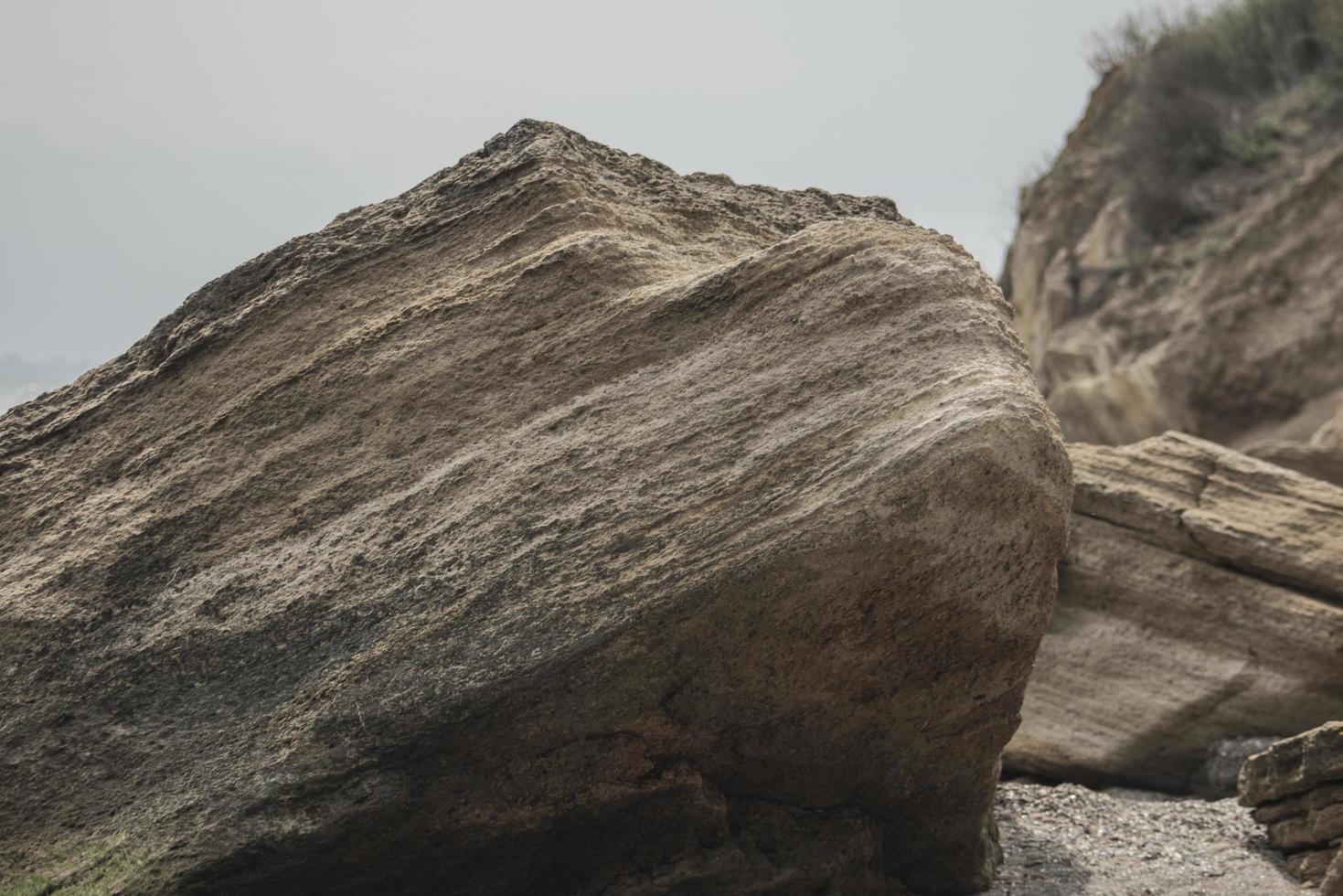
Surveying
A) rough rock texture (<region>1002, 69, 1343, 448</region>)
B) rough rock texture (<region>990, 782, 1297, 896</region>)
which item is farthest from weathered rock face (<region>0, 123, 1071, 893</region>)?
rough rock texture (<region>1002, 69, 1343, 448</region>)

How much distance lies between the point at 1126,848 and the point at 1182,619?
216 centimetres

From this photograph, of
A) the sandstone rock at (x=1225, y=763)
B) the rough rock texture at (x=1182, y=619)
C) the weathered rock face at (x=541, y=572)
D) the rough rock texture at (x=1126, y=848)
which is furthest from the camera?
the rough rock texture at (x=1182, y=619)

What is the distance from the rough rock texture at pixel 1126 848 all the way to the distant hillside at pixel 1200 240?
28.6 feet

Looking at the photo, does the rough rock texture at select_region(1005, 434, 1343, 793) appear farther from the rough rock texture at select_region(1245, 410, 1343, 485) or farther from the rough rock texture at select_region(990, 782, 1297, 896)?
the rough rock texture at select_region(1245, 410, 1343, 485)

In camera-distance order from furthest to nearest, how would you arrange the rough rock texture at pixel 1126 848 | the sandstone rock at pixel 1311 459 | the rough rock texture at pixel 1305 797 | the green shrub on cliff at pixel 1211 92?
the green shrub on cliff at pixel 1211 92 → the sandstone rock at pixel 1311 459 → the rough rock texture at pixel 1305 797 → the rough rock texture at pixel 1126 848

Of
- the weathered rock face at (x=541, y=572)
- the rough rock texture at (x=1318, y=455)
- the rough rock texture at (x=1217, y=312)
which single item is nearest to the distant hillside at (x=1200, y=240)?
the rough rock texture at (x=1217, y=312)

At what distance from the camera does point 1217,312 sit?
54.3 ft

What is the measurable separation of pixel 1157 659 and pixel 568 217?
16.8 feet

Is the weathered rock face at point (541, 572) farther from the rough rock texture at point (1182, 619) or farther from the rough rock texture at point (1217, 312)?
the rough rock texture at point (1217, 312)

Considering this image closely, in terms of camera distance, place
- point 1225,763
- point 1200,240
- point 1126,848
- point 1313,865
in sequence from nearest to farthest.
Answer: point 1313,865
point 1126,848
point 1225,763
point 1200,240

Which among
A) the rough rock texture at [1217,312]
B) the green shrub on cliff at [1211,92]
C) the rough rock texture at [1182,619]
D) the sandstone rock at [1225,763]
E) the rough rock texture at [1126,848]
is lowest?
the sandstone rock at [1225,763]

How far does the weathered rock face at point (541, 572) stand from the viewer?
5.09 m

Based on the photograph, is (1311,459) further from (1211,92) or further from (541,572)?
(1211,92)

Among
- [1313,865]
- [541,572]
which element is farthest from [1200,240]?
[541,572]
